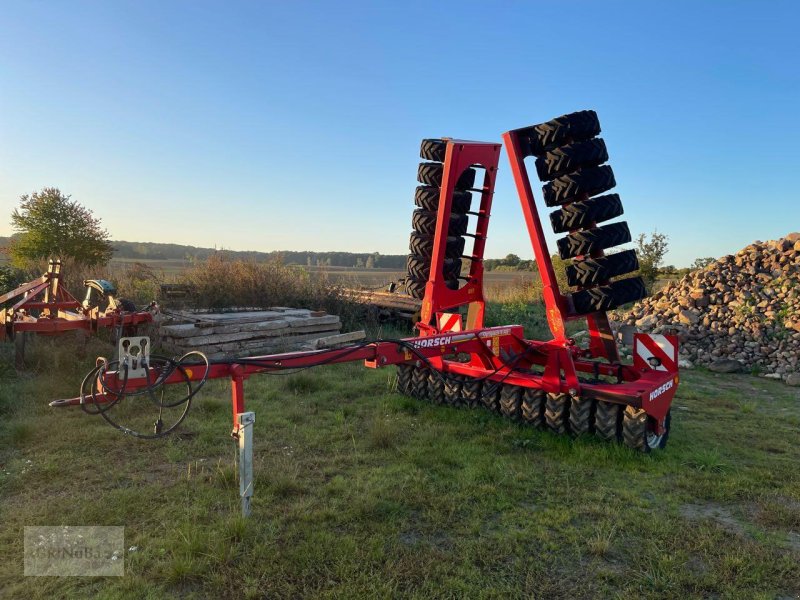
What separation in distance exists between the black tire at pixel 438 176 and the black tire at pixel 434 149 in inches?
4.2

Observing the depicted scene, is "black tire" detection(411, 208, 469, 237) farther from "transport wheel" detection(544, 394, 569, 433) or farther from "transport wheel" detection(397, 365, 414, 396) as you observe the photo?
"transport wheel" detection(544, 394, 569, 433)

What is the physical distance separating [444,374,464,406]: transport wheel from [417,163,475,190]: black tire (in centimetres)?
233

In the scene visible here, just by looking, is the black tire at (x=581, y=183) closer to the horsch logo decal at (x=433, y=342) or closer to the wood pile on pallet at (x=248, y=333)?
the horsch logo decal at (x=433, y=342)

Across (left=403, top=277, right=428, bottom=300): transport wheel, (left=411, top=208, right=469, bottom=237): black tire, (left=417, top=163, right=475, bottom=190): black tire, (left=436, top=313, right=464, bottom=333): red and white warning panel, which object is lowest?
(left=436, top=313, right=464, bottom=333): red and white warning panel

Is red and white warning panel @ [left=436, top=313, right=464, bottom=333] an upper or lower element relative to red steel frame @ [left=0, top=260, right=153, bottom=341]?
upper

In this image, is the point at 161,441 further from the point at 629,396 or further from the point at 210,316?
the point at 210,316

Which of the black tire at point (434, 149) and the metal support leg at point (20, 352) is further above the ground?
the black tire at point (434, 149)

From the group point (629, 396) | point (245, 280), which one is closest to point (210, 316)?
point (245, 280)

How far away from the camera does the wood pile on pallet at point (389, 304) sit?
44.0 ft

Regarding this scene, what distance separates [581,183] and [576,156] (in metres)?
0.29

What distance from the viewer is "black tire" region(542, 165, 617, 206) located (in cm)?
567

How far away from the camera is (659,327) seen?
13.0 m

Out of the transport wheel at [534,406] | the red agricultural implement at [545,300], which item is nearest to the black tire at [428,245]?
the red agricultural implement at [545,300]

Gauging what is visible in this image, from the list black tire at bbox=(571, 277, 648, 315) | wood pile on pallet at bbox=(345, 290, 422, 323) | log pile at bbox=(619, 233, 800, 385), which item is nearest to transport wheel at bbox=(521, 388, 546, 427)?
black tire at bbox=(571, 277, 648, 315)
